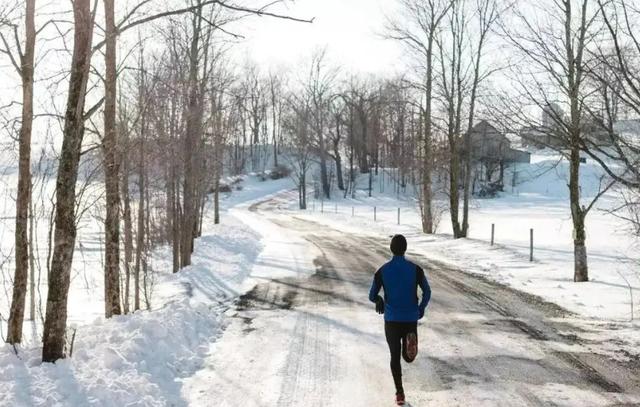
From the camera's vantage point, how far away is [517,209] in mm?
54250

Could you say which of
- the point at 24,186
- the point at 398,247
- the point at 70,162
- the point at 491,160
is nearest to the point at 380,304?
the point at 398,247

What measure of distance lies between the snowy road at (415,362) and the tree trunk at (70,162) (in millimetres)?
1818

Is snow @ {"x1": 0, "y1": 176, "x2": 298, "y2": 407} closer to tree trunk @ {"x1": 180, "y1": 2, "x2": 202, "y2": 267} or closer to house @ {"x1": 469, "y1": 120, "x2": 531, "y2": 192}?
tree trunk @ {"x1": 180, "y1": 2, "x2": 202, "y2": 267}

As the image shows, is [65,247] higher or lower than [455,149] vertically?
lower

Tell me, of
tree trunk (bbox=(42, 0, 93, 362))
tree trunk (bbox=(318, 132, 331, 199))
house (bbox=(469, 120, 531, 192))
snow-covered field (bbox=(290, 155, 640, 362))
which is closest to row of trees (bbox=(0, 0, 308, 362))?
tree trunk (bbox=(42, 0, 93, 362))

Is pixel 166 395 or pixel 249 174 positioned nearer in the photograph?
pixel 166 395

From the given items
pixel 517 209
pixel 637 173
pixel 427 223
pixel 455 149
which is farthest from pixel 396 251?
pixel 517 209

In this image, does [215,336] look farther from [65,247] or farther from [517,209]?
[517,209]

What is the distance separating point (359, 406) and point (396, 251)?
1.65 metres

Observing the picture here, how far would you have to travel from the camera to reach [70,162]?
Result: 6.05 m

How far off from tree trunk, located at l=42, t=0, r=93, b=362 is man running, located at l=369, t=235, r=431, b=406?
11.0 feet

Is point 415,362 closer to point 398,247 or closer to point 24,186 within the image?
point 398,247

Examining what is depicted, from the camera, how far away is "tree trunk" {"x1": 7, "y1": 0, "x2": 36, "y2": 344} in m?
9.27

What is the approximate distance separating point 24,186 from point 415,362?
23.6 ft
